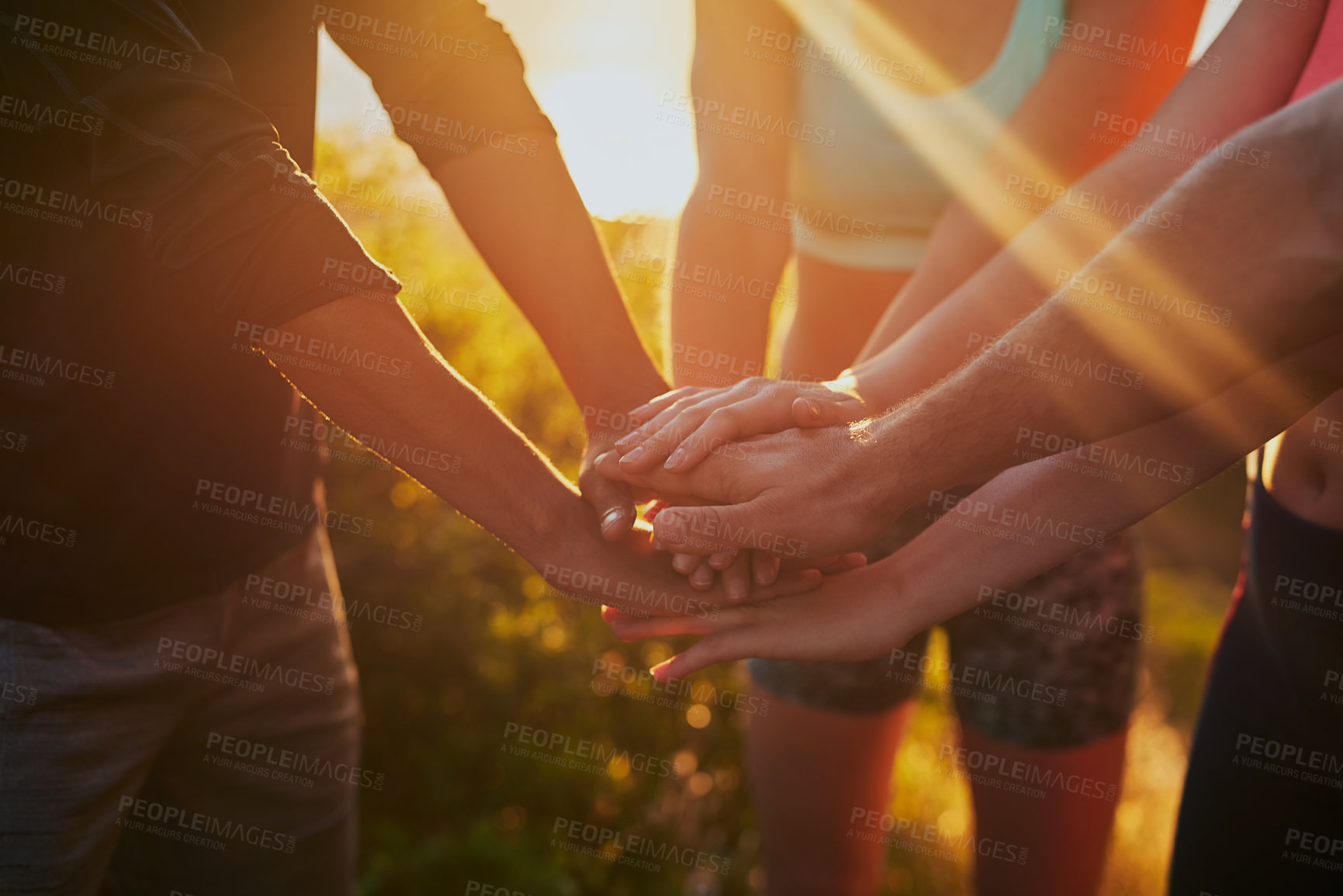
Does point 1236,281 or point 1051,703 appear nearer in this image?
point 1236,281

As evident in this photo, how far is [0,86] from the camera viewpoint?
132 cm

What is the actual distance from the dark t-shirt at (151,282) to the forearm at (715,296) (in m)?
0.87

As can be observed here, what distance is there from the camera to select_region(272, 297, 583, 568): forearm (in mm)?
1501

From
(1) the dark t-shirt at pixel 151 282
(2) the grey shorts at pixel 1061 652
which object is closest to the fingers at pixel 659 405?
(1) the dark t-shirt at pixel 151 282

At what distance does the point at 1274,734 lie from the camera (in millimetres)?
1611

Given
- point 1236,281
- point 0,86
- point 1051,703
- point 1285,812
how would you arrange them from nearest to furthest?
1. point 1236,281
2. point 0,86
3. point 1285,812
4. point 1051,703

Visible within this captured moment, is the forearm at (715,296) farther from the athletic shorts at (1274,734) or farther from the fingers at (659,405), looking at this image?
the athletic shorts at (1274,734)

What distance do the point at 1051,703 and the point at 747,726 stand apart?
820 millimetres

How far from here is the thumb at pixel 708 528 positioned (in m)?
1.74

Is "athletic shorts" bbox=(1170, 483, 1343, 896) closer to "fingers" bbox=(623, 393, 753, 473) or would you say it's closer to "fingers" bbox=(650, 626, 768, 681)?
"fingers" bbox=(650, 626, 768, 681)

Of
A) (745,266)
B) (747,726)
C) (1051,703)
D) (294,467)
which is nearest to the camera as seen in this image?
(294,467)

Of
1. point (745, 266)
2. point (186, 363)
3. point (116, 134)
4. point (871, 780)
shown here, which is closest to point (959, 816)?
point (871, 780)

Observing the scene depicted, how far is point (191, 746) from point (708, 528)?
1.16 meters

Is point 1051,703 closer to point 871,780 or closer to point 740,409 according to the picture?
point 871,780
